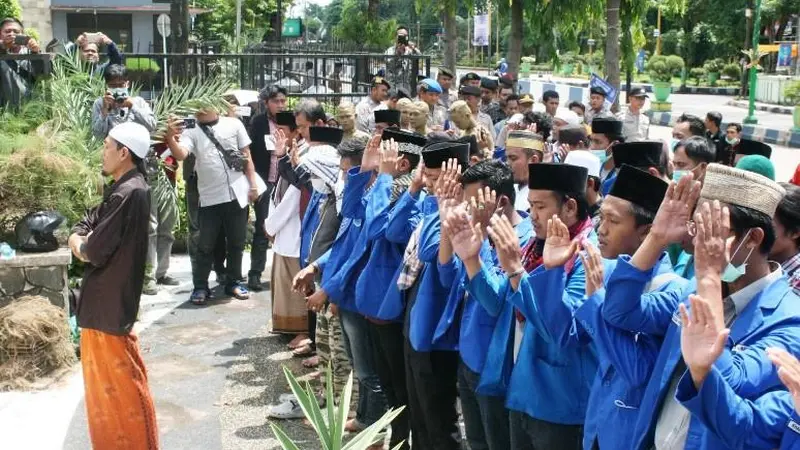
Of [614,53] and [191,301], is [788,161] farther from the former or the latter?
[191,301]

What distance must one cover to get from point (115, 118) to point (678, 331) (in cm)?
671

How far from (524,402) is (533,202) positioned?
0.80 metres

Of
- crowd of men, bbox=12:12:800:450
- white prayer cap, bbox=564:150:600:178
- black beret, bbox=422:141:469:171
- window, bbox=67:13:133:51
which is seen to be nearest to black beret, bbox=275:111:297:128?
crowd of men, bbox=12:12:800:450

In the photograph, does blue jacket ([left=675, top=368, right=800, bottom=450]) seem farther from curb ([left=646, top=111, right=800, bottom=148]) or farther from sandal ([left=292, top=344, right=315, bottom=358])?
curb ([left=646, top=111, right=800, bottom=148])

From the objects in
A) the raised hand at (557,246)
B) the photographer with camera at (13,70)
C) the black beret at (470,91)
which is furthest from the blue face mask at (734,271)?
the black beret at (470,91)

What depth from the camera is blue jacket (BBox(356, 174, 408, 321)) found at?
17.4 feet

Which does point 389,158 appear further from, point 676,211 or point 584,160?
point 676,211

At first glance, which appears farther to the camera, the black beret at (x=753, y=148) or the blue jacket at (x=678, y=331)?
the black beret at (x=753, y=148)

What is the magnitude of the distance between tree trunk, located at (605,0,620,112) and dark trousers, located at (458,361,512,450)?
1095cm

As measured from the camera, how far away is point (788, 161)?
20.6m

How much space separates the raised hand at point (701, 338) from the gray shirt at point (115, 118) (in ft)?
22.3

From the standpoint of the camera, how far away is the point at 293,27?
4491 cm

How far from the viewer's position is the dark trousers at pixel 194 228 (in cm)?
916

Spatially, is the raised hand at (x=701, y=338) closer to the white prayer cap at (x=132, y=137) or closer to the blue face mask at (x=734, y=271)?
the blue face mask at (x=734, y=271)
